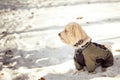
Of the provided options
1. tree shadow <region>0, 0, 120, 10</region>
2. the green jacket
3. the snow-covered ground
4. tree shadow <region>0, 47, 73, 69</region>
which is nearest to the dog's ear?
the green jacket

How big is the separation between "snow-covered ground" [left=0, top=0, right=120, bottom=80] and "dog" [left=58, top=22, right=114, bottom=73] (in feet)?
0.62

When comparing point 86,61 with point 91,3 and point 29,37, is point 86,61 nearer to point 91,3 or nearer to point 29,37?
point 29,37

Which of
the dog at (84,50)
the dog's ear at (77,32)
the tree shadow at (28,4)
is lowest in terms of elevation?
the dog at (84,50)

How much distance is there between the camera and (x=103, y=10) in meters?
8.23

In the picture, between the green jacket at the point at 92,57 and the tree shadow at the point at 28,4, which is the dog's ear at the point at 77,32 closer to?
the green jacket at the point at 92,57

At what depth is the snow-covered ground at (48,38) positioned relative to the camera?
5.50 m

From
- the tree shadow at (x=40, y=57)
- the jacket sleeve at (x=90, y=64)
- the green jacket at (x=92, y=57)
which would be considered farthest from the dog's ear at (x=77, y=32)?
the tree shadow at (x=40, y=57)

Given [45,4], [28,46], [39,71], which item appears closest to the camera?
[39,71]

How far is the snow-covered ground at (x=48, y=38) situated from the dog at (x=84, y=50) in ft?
0.62

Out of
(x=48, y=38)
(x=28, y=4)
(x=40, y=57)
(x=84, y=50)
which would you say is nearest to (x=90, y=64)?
(x=84, y=50)

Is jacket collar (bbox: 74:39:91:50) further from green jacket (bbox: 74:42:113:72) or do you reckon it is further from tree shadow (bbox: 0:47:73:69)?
tree shadow (bbox: 0:47:73:69)

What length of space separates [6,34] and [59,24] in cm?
146

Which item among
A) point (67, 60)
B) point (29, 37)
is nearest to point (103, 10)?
point (29, 37)

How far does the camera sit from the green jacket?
16.1ft
